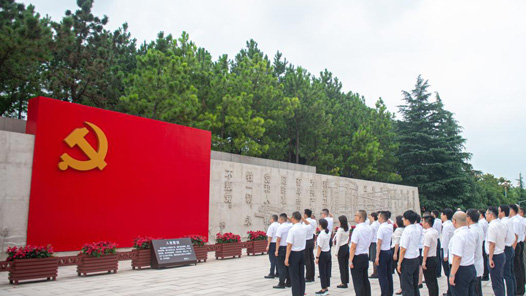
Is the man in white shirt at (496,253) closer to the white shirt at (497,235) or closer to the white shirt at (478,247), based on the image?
the white shirt at (497,235)

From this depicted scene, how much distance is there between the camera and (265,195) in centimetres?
1759

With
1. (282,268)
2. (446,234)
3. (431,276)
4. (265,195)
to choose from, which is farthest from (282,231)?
(265,195)

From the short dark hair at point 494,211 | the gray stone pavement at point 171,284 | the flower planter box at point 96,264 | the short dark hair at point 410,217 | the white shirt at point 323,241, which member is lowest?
the gray stone pavement at point 171,284

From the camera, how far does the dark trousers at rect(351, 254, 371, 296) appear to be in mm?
6047

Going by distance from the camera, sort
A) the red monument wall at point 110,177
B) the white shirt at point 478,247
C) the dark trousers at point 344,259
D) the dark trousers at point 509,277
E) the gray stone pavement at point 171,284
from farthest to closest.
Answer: the red monument wall at point 110,177 → the dark trousers at point 344,259 → the gray stone pavement at point 171,284 → the dark trousers at point 509,277 → the white shirt at point 478,247

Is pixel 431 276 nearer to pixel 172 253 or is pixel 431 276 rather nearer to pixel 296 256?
pixel 296 256

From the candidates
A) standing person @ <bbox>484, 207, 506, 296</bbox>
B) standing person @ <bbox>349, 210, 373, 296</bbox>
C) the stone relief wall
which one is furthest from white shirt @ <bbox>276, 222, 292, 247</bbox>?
the stone relief wall

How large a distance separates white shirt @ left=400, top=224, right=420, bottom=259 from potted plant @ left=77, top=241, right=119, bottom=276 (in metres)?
6.83

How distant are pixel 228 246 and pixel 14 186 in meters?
6.29

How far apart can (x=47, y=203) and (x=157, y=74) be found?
25.9 ft

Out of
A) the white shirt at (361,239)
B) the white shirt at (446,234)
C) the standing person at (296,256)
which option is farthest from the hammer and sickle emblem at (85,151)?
the white shirt at (446,234)

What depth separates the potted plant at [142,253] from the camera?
9750 millimetres

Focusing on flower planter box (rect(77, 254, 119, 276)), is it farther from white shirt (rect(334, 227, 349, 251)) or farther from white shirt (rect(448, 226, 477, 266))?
white shirt (rect(448, 226, 477, 266))

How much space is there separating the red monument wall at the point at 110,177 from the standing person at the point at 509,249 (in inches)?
403
